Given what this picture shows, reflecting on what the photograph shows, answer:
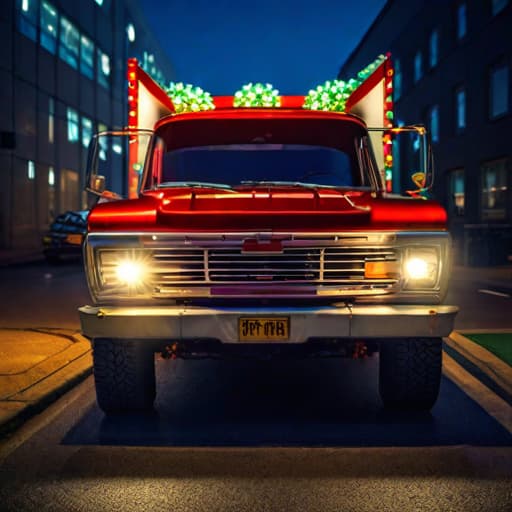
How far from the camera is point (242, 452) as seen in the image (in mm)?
5012

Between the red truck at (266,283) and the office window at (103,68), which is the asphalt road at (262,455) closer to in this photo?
the red truck at (266,283)

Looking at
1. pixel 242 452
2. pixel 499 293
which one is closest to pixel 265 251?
pixel 242 452

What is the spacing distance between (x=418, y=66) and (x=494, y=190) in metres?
12.0

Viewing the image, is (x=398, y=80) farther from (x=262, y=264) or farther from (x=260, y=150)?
(x=262, y=264)

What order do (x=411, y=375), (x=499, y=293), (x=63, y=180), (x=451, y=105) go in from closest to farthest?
(x=411, y=375) → (x=499, y=293) → (x=451, y=105) → (x=63, y=180)

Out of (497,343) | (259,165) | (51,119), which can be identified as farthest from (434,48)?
(259,165)

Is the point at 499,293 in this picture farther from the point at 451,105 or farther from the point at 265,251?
the point at 451,105

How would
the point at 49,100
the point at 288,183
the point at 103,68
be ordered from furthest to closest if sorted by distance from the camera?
the point at 103,68 < the point at 49,100 < the point at 288,183

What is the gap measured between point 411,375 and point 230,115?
2858mm

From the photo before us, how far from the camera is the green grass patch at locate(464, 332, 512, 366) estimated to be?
7.89m

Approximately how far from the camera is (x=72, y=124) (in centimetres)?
3831

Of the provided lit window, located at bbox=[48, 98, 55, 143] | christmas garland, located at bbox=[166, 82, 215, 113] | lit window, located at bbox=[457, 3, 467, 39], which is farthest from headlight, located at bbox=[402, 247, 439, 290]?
lit window, located at bbox=[48, 98, 55, 143]

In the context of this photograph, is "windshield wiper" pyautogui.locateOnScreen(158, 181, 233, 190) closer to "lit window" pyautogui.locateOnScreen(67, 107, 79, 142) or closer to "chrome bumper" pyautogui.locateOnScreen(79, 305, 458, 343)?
"chrome bumper" pyautogui.locateOnScreen(79, 305, 458, 343)

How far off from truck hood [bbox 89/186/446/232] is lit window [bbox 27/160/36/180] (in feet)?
94.8
